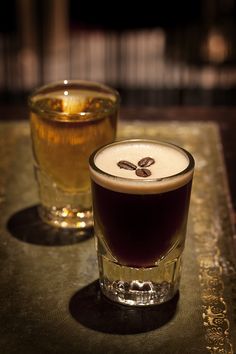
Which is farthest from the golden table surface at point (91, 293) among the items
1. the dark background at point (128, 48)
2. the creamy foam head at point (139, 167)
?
the dark background at point (128, 48)

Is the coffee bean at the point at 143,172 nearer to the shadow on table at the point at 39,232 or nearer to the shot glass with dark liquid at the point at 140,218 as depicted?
the shot glass with dark liquid at the point at 140,218

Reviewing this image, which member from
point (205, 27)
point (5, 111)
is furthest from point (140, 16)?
point (5, 111)

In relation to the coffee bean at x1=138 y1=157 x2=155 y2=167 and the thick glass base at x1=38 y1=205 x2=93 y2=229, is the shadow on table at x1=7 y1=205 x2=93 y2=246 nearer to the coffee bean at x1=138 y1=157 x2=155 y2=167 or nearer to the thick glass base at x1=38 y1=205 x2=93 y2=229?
the thick glass base at x1=38 y1=205 x2=93 y2=229

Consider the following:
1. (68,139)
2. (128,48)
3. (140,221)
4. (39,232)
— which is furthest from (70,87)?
(128,48)

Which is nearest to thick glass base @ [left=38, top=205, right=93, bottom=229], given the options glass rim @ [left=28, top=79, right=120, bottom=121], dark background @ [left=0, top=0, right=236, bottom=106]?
glass rim @ [left=28, top=79, right=120, bottom=121]

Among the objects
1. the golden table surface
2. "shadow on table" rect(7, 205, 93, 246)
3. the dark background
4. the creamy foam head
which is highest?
the creamy foam head

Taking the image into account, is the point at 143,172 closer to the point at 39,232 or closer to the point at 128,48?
the point at 39,232

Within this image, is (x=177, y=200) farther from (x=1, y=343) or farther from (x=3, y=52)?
(x=3, y=52)
